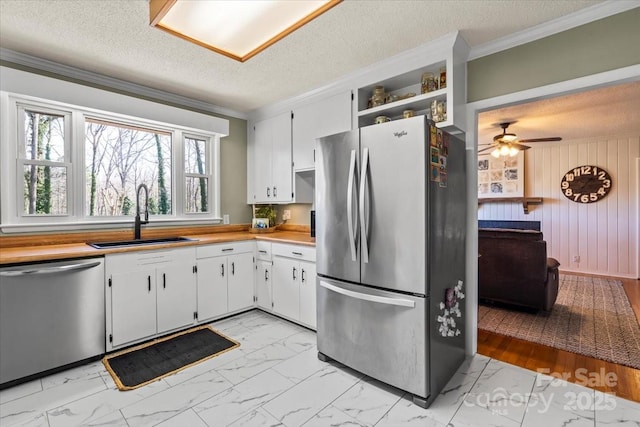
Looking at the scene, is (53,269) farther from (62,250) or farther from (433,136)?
(433,136)

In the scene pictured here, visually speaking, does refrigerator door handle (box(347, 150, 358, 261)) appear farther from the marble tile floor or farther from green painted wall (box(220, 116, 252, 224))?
green painted wall (box(220, 116, 252, 224))

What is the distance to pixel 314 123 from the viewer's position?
127 inches

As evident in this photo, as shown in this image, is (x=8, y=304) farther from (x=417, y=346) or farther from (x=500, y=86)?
(x=500, y=86)

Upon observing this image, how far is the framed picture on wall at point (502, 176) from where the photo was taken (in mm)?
6215

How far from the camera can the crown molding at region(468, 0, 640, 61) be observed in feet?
6.14

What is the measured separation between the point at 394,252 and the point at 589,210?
18.6ft

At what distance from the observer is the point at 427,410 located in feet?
6.02

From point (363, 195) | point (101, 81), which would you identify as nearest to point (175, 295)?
point (363, 195)

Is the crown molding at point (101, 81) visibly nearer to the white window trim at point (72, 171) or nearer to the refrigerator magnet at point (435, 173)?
the white window trim at point (72, 171)

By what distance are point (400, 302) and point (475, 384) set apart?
848 millimetres

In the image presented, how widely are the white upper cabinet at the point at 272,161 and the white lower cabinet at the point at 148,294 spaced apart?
120 cm

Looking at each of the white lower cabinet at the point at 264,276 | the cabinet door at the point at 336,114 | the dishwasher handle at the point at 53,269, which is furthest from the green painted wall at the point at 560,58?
the dishwasher handle at the point at 53,269

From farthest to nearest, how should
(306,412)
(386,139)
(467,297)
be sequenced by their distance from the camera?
(467,297)
(386,139)
(306,412)

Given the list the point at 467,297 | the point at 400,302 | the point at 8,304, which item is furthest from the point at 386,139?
the point at 8,304
